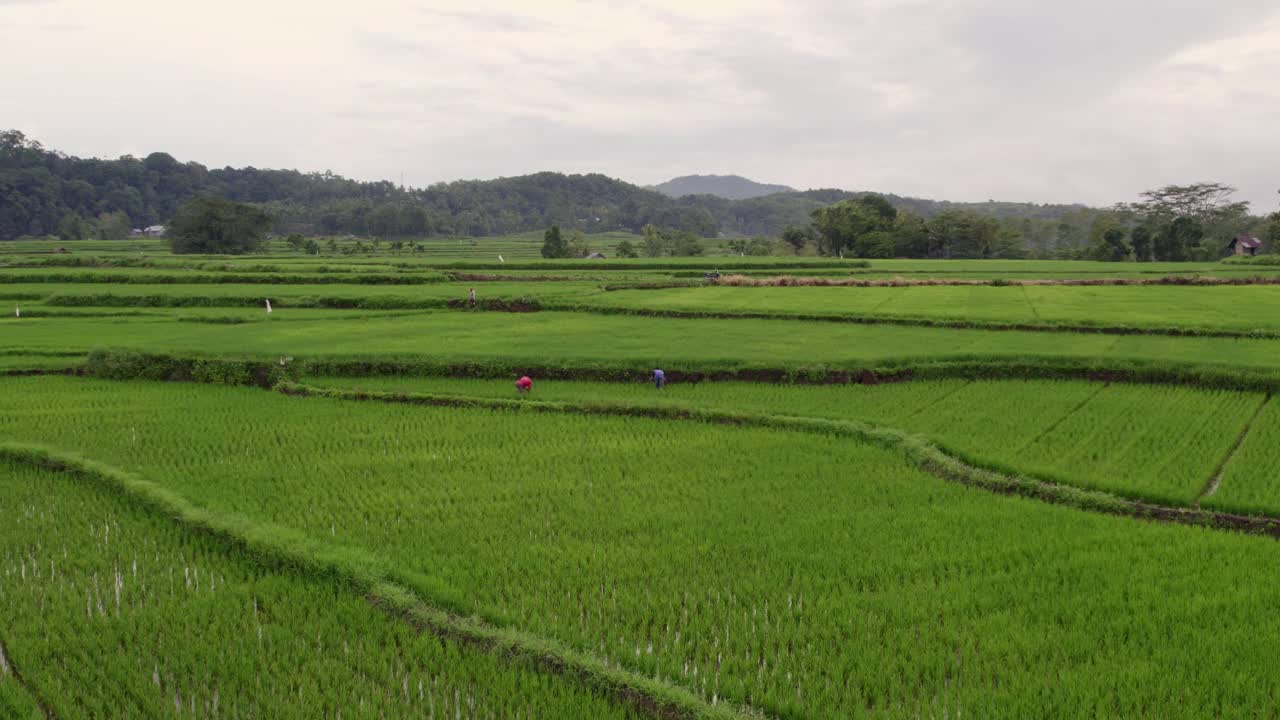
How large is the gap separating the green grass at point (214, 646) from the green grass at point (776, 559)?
2.09ft

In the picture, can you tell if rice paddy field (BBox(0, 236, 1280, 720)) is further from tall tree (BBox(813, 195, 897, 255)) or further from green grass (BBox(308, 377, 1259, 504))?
tall tree (BBox(813, 195, 897, 255))

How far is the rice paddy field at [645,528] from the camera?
530cm

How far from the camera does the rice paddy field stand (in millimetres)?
5305

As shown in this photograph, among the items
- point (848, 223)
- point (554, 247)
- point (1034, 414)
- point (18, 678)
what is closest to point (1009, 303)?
Result: point (1034, 414)

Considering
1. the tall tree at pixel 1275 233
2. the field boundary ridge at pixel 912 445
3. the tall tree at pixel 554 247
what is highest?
the tall tree at pixel 1275 233

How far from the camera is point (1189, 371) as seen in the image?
14.3 m

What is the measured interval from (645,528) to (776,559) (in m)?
1.42

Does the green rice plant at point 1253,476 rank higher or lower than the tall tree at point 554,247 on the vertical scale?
lower

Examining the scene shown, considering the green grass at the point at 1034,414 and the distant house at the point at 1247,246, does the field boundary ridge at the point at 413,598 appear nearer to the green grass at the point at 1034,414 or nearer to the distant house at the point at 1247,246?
the green grass at the point at 1034,414

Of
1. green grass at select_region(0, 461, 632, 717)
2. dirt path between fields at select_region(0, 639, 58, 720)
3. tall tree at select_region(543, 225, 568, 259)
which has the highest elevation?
tall tree at select_region(543, 225, 568, 259)

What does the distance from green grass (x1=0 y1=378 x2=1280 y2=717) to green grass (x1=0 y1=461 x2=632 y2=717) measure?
25.1 inches

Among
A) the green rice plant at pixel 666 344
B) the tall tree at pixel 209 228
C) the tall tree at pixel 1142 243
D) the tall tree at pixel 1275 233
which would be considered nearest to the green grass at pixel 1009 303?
the green rice plant at pixel 666 344

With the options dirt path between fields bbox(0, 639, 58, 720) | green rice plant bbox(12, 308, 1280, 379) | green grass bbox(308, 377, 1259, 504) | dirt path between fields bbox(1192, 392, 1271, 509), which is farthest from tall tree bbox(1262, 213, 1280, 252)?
dirt path between fields bbox(0, 639, 58, 720)

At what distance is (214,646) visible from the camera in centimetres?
579
